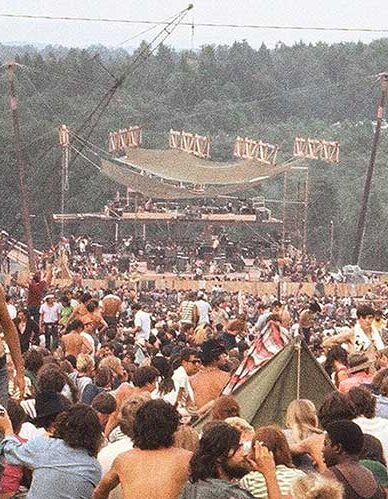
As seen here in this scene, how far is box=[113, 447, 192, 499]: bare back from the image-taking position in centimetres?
805

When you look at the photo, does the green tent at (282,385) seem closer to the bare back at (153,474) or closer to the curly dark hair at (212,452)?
the bare back at (153,474)

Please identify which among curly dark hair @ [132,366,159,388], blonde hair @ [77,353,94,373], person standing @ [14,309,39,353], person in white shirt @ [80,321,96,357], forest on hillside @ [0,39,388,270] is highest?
curly dark hair @ [132,366,159,388]

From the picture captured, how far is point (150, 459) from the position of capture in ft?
26.6

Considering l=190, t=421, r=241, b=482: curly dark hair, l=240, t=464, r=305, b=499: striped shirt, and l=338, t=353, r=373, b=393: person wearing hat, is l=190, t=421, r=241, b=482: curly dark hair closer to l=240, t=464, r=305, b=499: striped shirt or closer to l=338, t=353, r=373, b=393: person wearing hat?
l=240, t=464, r=305, b=499: striped shirt

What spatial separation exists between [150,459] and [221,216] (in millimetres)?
67502

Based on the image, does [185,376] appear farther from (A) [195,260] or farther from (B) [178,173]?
(A) [195,260]

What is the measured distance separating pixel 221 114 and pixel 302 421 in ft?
450

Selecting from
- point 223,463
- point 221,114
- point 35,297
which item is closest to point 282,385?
point 223,463

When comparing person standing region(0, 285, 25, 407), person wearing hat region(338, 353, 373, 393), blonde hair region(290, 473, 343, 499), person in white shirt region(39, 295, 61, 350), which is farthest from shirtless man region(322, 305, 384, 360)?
blonde hair region(290, 473, 343, 499)

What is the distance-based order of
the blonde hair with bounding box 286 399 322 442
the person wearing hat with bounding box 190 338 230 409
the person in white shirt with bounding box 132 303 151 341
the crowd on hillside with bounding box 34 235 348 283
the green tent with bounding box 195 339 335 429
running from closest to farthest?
the blonde hair with bounding box 286 399 322 442 < the green tent with bounding box 195 339 335 429 < the person wearing hat with bounding box 190 338 230 409 < the person in white shirt with bounding box 132 303 151 341 < the crowd on hillside with bounding box 34 235 348 283

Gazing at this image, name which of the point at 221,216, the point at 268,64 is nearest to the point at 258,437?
the point at 221,216

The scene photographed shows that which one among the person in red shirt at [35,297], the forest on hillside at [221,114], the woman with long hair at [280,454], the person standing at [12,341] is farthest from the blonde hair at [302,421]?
the forest on hillside at [221,114]

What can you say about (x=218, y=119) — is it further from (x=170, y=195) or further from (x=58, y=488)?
(x=58, y=488)

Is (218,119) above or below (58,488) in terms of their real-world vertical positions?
below
